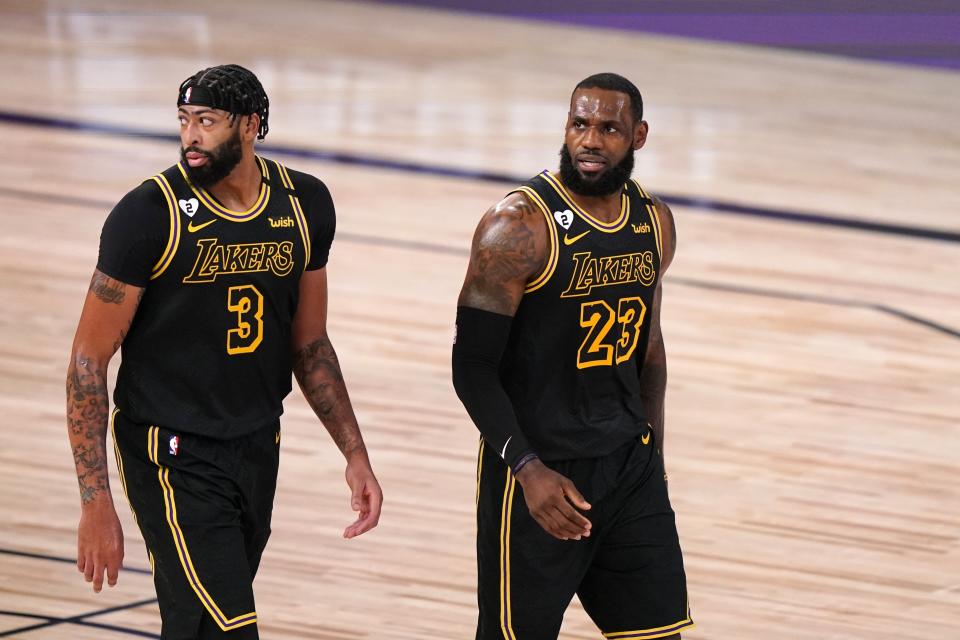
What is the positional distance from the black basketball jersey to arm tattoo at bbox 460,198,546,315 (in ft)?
0.14

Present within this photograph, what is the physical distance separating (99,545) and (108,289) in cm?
47

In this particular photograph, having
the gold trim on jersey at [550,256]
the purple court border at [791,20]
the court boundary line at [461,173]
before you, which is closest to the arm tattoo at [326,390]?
the gold trim on jersey at [550,256]

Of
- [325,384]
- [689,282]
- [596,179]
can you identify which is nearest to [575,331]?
[596,179]

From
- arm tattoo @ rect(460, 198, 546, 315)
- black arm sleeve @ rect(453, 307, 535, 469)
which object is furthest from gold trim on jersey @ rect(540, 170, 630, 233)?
black arm sleeve @ rect(453, 307, 535, 469)

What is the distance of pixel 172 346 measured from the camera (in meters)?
3.31

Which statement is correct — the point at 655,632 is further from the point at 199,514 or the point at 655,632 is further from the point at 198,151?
the point at 198,151

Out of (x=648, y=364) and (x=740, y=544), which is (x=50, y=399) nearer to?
(x=740, y=544)

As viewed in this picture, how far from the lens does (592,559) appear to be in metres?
3.47

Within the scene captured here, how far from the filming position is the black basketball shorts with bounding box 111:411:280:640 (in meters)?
3.23

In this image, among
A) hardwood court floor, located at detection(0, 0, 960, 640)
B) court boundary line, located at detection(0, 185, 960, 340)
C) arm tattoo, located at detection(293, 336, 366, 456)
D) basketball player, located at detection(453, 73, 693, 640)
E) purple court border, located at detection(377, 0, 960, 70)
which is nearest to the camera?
basketball player, located at detection(453, 73, 693, 640)

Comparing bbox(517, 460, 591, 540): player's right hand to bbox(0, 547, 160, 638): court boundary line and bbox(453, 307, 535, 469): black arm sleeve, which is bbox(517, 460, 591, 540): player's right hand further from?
bbox(0, 547, 160, 638): court boundary line

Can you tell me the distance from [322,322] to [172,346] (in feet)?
1.21

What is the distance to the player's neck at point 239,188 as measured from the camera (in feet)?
10.9

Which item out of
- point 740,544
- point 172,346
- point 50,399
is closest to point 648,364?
point 172,346
